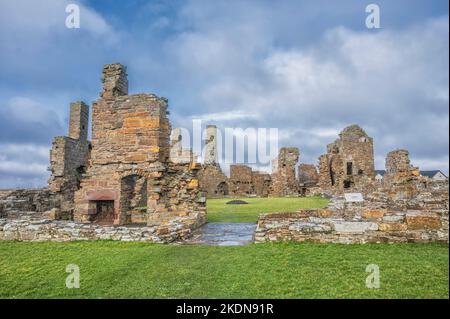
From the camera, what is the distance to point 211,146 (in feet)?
136

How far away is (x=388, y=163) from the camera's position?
2533cm

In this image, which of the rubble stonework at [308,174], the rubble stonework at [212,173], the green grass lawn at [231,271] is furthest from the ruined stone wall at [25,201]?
the rubble stonework at [308,174]

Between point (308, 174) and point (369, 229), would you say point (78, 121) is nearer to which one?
point (369, 229)

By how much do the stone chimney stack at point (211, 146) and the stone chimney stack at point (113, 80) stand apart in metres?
24.8

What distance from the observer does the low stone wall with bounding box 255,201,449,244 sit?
811 centimetres

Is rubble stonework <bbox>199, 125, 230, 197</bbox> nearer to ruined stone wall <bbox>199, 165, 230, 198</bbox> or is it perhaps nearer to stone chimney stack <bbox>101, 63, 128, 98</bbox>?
ruined stone wall <bbox>199, 165, 230, 198</bbox>

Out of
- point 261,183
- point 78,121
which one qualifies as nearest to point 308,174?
point 261,183

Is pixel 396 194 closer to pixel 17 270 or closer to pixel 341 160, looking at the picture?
pixel 17 270

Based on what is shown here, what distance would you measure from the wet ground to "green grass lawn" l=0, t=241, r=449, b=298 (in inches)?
31.6

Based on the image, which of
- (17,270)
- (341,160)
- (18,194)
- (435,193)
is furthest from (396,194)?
(341,160)

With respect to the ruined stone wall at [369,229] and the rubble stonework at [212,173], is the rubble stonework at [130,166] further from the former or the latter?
the rubble stonework at [212,173]

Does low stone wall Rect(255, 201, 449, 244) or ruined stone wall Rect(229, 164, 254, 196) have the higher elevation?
ruined stone wall Rect(229, 164, 254, 196)

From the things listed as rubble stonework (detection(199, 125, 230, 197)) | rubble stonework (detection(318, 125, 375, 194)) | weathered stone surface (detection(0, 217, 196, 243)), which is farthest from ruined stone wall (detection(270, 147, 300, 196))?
weathered stone surface (detection(0, 217, 196, 243))
